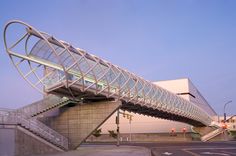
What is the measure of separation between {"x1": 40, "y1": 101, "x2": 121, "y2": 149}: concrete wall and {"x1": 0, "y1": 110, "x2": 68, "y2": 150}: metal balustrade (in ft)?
7.71

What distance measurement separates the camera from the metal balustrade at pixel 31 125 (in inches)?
1034

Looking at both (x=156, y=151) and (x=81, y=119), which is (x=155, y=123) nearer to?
(x=81, y=119)

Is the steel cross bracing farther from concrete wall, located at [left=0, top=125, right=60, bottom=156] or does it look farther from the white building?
the white building

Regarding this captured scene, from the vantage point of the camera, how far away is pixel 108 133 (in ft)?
341

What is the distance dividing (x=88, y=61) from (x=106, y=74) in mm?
3754

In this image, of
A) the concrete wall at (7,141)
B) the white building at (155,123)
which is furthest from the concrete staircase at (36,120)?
the white building at (155,123)

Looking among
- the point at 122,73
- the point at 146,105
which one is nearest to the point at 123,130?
the point at 146,105

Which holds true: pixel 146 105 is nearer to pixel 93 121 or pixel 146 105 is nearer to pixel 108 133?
pixel 93 121

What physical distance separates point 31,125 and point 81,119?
9.11m

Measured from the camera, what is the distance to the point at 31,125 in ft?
94.1

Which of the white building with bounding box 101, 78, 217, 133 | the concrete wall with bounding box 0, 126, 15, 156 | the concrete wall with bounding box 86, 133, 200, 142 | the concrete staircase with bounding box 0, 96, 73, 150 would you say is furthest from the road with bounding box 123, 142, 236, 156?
the white building with bounding box 101, 78, 217, 133

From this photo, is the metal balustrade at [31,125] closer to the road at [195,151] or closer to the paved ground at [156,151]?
the paved ground at [156,151]

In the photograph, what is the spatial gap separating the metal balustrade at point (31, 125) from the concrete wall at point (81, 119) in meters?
2.35

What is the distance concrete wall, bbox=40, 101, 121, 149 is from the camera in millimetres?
36312
